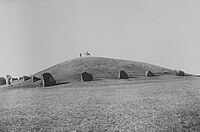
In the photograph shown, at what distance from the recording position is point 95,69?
73250 millimetres

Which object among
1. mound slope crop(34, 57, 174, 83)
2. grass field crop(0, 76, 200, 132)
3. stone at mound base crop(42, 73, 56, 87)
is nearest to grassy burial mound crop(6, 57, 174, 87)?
mound slope crop(34, 57, 174, 83)

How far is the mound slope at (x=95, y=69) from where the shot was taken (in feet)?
219

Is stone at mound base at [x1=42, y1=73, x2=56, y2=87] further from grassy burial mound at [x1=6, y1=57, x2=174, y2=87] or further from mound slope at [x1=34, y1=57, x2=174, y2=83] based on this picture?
mound slope at [x1=34, y1=57, x2=174, y2=83]

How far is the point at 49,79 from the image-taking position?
5647 cm

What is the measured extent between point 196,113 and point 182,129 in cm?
382

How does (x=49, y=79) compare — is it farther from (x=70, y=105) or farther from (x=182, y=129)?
Result: (x=182, y=129)

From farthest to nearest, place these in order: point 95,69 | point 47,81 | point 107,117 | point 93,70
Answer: point 95,69
point 93,70
point 47,81
point 107,117

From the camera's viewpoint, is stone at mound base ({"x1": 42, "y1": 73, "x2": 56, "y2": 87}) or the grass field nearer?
the grass field

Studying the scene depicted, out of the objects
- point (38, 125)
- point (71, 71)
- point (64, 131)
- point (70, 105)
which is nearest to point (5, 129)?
point (38, 125)

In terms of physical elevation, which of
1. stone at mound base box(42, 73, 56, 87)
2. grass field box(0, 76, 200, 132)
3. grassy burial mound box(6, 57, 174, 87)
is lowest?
grass field box(0, 76, 200, 132)

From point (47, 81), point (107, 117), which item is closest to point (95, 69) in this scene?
point (47, 81)

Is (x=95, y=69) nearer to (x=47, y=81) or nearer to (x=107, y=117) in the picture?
(x=47, y=81)

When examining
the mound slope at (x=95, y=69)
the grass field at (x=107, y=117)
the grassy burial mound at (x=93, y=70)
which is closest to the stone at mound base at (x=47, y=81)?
the grassy burial mound at (x=93, y=70)

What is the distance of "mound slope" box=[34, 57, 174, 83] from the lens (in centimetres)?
6669
